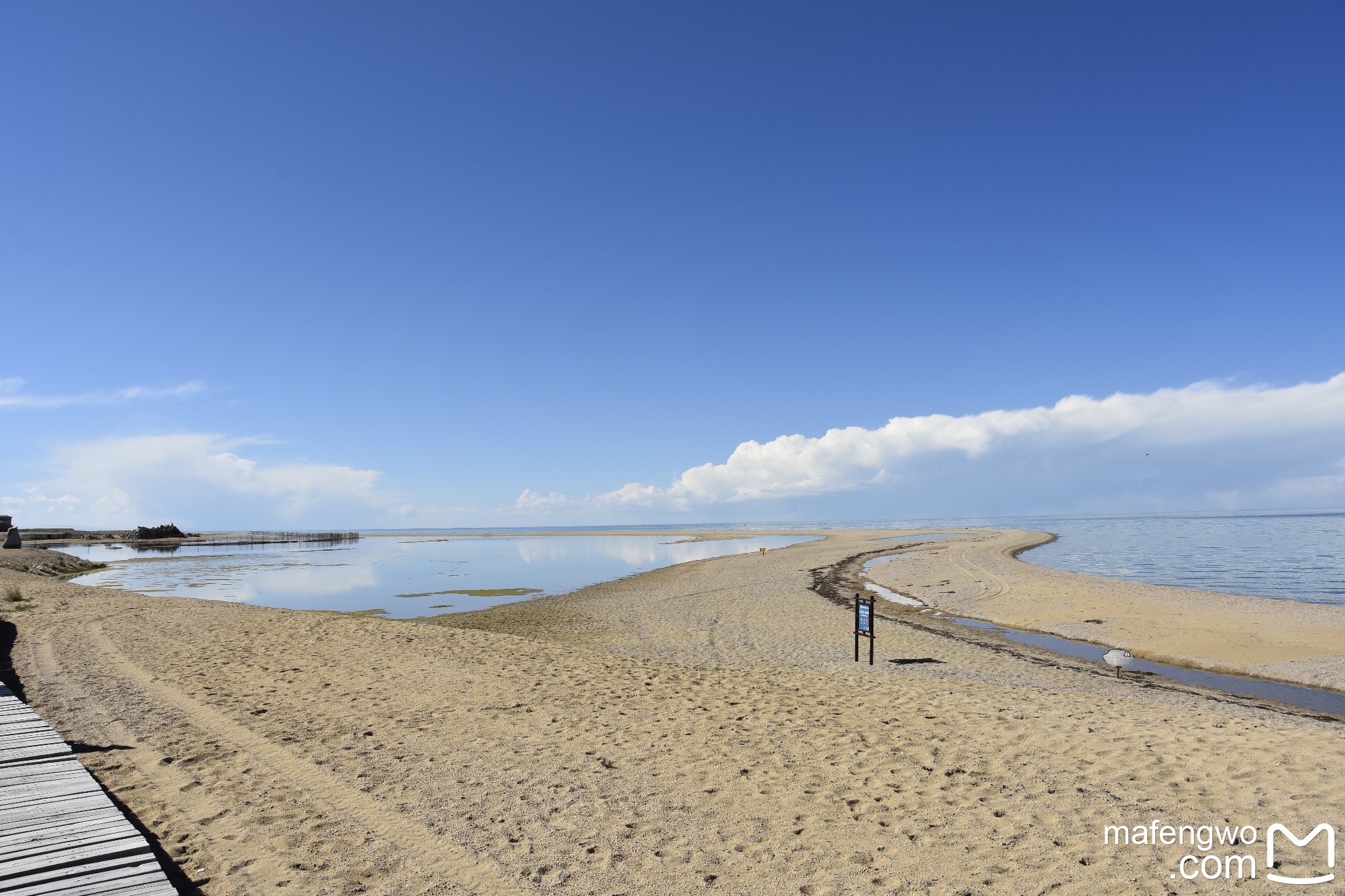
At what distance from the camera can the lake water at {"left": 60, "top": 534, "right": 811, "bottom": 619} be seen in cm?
3425

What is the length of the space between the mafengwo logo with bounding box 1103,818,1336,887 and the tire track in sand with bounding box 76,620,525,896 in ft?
19.9

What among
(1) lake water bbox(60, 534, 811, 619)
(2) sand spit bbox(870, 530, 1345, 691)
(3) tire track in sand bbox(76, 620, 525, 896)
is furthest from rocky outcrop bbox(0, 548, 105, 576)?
(2) sand spit bbox(870, 530, 1345, 691)

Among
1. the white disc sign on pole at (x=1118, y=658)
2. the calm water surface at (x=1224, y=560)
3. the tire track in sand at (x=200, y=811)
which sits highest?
the tire track in sand at (x=200, y=811)

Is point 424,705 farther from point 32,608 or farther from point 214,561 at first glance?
point 214,561

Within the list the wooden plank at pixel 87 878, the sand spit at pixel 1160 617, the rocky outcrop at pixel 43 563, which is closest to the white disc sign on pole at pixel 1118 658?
the sand spit at pixel 1160 617

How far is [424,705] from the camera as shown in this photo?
11.0 metres

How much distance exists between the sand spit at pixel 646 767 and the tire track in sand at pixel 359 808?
0.11 ft

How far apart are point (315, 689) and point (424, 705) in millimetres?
2533

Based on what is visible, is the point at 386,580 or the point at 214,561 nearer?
the point at 386,580

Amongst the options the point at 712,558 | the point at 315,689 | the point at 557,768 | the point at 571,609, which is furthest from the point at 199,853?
the point at 712,558

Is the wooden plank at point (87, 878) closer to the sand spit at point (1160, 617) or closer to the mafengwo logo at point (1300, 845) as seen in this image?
the mafengwo logo at point (1300, 845)

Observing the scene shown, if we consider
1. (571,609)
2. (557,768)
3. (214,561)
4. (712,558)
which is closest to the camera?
(557,768)

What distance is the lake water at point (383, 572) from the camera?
34.2 meters

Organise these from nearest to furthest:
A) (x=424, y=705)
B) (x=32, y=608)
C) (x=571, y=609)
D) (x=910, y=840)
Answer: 1. (x=910, y=840)
2. (x=424, y=705)
3. (x=32, y=608)
4. (x=571, y=609)
